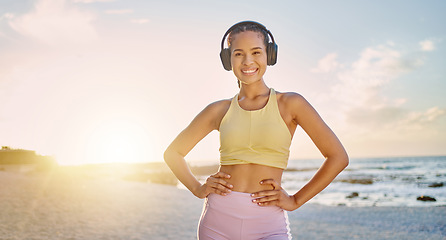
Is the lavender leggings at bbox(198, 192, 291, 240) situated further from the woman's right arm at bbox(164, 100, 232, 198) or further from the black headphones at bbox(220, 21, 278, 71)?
the black headphones at bbox(220, 21, 278, 71)

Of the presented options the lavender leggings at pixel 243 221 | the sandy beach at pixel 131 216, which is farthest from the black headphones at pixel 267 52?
the sandy beach at pixel 131 216

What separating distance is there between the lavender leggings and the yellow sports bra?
8.9 inches

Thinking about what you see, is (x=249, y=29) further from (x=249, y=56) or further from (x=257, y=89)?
(x=257, y=89)

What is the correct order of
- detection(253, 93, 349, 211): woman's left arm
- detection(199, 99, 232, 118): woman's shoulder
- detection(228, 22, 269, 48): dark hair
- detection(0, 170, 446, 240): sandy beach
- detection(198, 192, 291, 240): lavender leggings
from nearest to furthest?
detection(198, 192, 291, 240): lavender leggings, detection(253, 93, 349, 211): woman's left arm, detection(228, 22, 269, 48): dark hair, detection(199, 99, 232, 118): woman's shoulder, detection(0, 170, 446, 240): sandy beach

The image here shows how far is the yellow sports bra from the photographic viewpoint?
231 cm

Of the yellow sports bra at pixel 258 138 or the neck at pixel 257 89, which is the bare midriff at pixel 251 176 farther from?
the neck at pixel 257 89

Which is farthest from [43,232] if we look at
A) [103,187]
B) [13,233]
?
[103,187]

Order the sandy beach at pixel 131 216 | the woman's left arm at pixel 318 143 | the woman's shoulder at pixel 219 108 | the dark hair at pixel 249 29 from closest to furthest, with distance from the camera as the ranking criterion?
the woman's left arm at pixel 318 143, the dark hair at pixel 249 29, the woman's shoulder at pixel 219 108, the sandy beach at pixel 131 216

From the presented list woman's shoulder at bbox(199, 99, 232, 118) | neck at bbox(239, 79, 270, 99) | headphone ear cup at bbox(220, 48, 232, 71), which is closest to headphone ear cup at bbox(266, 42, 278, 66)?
neck at bbox(239, 79, 270, 99)

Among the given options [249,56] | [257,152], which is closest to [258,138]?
[257,152]

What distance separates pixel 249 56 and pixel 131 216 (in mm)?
12048

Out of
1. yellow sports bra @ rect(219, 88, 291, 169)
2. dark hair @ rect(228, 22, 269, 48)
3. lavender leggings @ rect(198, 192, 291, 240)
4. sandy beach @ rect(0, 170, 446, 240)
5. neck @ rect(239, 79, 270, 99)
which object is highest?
dark hair @ rect(228, 22, 269, 48)

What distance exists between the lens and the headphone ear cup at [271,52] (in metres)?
→ 2.59

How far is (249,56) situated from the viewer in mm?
2471
